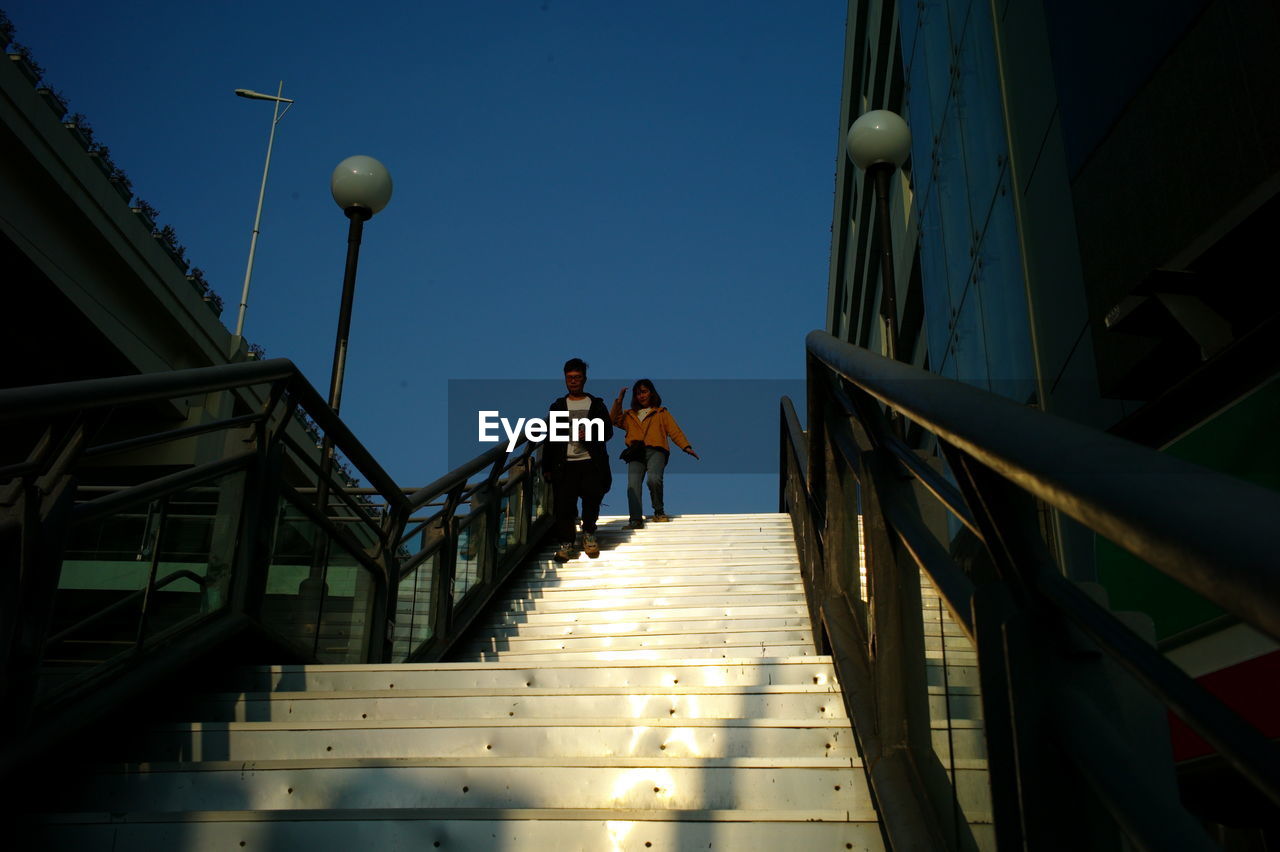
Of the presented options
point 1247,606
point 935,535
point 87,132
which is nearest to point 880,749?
point 935,535

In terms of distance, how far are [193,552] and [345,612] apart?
152 centimetres

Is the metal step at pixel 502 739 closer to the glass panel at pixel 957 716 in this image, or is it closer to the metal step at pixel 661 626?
the glass panel at pixel 957 716

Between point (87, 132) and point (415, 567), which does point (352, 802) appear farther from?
point (87, 132)

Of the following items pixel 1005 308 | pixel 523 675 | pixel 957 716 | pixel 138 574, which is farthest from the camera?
pixel 1005 308

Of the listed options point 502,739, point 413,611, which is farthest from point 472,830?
point 413,611

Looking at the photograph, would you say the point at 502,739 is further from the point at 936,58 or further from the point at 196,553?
the point at 936,58

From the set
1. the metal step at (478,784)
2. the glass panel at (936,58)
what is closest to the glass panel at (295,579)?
the metal step at (478,784)

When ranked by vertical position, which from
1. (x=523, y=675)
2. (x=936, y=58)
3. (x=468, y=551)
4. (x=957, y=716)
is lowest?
(x=957, y=716)

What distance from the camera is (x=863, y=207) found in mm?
25000

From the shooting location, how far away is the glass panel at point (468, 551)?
7578 millimetres

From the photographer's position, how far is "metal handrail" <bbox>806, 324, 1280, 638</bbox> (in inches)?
37.2

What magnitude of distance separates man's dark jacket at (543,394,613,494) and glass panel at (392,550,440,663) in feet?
8.85

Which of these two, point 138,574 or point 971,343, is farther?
point 971,343

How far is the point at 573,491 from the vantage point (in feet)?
31.8
